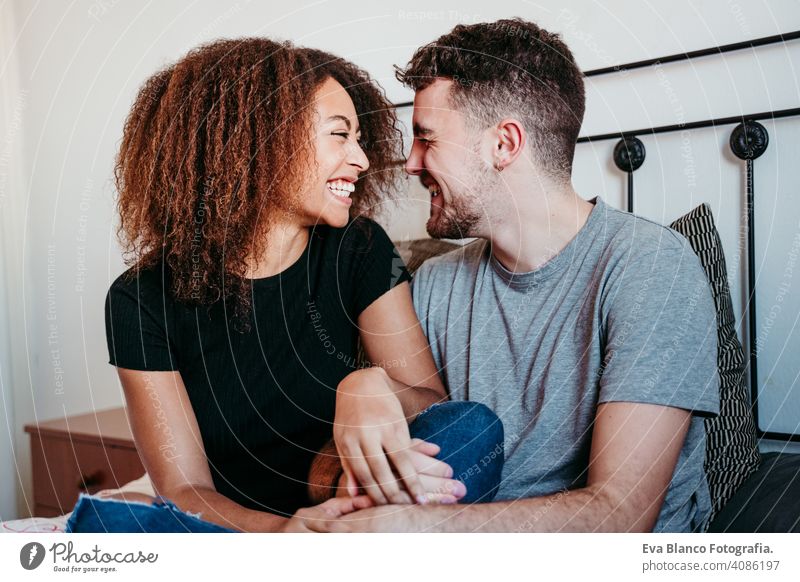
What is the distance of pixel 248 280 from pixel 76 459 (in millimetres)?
599

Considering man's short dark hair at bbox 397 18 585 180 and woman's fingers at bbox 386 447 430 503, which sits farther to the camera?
man's short dark hair at bbox 397 18 585 180

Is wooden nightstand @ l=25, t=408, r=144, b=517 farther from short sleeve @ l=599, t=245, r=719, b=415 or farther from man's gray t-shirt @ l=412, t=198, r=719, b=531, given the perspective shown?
short sleeve @ l=599, t=245, r=719, b=415

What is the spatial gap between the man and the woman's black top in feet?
0.42

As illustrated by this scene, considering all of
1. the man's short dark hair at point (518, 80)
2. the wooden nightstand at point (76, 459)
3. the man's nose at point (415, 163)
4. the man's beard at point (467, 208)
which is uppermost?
the man's short dark hair at point (518, 80)

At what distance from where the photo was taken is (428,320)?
882mm

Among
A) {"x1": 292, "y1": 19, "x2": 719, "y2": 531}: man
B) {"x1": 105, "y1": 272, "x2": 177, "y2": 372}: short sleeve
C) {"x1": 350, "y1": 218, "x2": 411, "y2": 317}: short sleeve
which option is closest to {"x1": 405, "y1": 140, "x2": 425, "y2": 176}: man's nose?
{"x1": 292, "y1": 19, "x2": 719, "y2": 531}: man

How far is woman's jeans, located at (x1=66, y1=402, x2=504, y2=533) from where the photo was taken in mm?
664

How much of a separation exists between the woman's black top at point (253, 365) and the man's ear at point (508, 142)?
226 mm

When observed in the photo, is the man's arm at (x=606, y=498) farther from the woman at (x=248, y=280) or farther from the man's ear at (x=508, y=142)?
the man's ear at (x=508, y=142)

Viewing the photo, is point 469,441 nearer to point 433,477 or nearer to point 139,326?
point 433,477

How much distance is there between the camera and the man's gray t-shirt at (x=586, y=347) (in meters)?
0.65

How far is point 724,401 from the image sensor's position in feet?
2.49

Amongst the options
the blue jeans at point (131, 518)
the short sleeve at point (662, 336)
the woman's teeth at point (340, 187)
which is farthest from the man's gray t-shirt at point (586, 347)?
the blue jeans at point (131, 518)

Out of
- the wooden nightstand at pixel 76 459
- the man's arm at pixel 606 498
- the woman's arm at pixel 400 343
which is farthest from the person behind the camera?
the wooden nightstand at pixel 76 459
